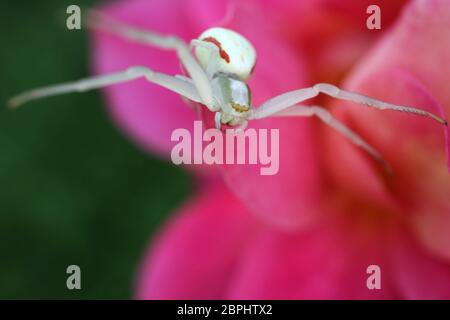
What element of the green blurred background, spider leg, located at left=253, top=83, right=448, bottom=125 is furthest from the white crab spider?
the green blurred background

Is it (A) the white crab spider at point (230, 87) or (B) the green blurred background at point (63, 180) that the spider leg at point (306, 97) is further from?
(B) the green blurred background at point (63, 180)

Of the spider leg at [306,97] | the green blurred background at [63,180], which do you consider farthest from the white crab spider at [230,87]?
the green blurred background at [63,180]

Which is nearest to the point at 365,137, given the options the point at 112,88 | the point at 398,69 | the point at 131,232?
the point at 398,69

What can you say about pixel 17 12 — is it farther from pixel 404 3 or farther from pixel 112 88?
pixel 404 3

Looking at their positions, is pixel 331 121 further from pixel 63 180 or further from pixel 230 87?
pixel 63 180

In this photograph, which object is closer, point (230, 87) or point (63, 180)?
point (230, 87)

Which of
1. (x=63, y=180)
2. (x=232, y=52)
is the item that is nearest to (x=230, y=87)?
(x=232, y=52)

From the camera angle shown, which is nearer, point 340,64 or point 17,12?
point 340,64
